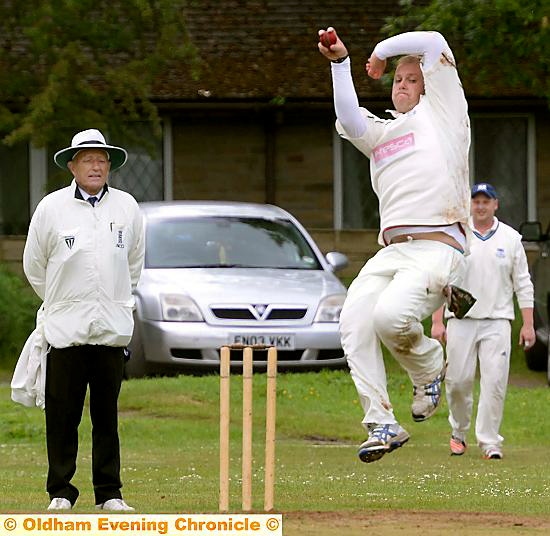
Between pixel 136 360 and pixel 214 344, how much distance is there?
3.30ft

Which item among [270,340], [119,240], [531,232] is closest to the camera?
[119,240]

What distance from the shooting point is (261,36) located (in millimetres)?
28625

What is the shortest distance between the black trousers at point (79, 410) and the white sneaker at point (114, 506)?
0.05 metres

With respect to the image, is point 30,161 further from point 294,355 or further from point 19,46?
point 294,355

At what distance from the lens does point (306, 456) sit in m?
14.3

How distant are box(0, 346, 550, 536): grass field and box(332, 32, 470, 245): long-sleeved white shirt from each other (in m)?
1.64

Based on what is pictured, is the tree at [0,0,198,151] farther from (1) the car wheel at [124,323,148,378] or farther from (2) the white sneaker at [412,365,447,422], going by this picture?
(2) the white sneaker at [412,365,447,422]

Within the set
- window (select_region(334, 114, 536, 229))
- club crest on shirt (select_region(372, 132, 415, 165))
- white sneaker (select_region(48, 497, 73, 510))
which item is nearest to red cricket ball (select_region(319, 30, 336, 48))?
club crest on shirt (select_region(372, 132, 415, 165))

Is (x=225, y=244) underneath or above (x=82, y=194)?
underneath

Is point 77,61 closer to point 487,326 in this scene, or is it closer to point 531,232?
point 531,232

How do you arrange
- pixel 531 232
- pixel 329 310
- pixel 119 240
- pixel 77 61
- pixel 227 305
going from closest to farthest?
pixel 119 240 → pixel 227 305 → pixel 329 310 → pixel 531 232 → pixel 77 61

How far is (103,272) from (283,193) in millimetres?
18561

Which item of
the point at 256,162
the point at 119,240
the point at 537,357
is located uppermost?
the point at 119,240

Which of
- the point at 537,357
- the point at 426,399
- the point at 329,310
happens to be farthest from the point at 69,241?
the point at 537,357
